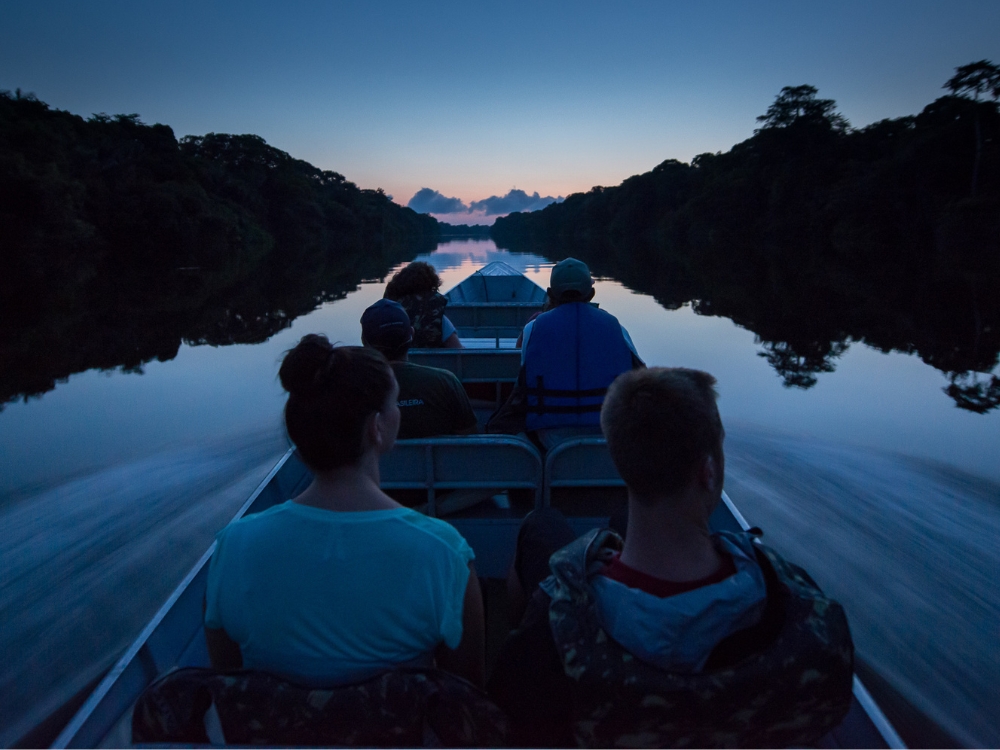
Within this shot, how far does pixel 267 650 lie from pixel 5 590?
4.11m

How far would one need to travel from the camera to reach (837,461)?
23.5 feet

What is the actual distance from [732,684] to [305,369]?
123cm

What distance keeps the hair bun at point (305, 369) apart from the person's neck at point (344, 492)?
0.76 ft

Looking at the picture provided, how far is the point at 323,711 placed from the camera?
146 cm

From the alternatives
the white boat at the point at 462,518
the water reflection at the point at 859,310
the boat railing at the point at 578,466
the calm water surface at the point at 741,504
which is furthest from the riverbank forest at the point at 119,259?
the water reflection at the point at 859,310

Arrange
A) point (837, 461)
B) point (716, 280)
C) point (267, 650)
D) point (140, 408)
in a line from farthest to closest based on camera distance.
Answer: point (716, 280) → point (140, 408) → point (837, 461) → point (267, 650)

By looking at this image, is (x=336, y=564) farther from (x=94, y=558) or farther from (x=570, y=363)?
(x=94, y=558)

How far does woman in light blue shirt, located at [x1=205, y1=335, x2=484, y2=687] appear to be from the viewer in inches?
62.4

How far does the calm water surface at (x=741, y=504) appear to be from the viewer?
3.85 m

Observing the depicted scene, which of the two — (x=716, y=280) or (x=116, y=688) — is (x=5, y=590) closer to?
(x=116, y=688)

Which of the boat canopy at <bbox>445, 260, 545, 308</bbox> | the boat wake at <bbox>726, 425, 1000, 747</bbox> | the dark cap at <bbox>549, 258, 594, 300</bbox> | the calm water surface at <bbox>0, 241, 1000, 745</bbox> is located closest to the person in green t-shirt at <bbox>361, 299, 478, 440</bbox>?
the dark cap at <bbox>549, 258, 594, 300</bbox>

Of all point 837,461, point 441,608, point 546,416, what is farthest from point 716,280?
point 441,608

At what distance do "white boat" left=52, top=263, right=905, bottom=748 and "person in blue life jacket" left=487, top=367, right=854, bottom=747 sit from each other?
2.32 ft

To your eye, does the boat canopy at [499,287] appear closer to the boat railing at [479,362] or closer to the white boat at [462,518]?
the boat railing at [479,362]
